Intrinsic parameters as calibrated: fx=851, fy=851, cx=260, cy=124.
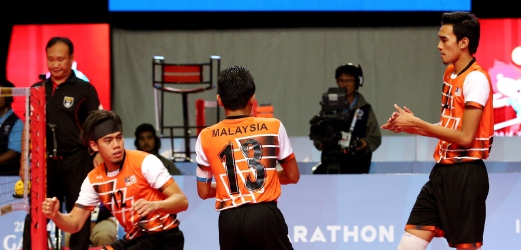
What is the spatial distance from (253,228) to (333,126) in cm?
325

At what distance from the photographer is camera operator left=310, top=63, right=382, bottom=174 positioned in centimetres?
764

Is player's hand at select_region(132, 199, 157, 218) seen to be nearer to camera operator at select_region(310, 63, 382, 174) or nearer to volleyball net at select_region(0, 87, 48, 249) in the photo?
volleyball net at select_region(0, 87, 48, 249)

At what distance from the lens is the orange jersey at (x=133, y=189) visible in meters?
5.05

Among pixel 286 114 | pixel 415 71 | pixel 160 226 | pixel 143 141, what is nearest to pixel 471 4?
pixel 415 71

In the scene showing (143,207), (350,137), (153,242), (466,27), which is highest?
(466,27)

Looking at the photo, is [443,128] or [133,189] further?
[133,189]

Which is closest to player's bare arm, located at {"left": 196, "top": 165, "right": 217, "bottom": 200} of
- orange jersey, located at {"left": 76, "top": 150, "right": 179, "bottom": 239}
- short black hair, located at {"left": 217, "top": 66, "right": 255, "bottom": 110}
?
orange jersey, located at {"left": 76, "top": 150, "right": 179, "bottom": 239}

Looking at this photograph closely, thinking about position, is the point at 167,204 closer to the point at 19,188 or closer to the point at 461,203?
the point at 461,203

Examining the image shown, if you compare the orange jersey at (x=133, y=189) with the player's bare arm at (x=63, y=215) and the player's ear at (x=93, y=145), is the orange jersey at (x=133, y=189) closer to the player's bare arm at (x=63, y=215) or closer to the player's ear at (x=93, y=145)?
the player's bare arm at (x=63, y=215)

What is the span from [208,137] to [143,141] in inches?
170

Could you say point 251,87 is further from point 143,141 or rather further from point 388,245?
point 143,141

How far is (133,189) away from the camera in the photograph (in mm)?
5062

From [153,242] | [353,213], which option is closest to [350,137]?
[353,213]

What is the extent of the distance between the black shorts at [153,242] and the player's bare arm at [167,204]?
252 millimetres
